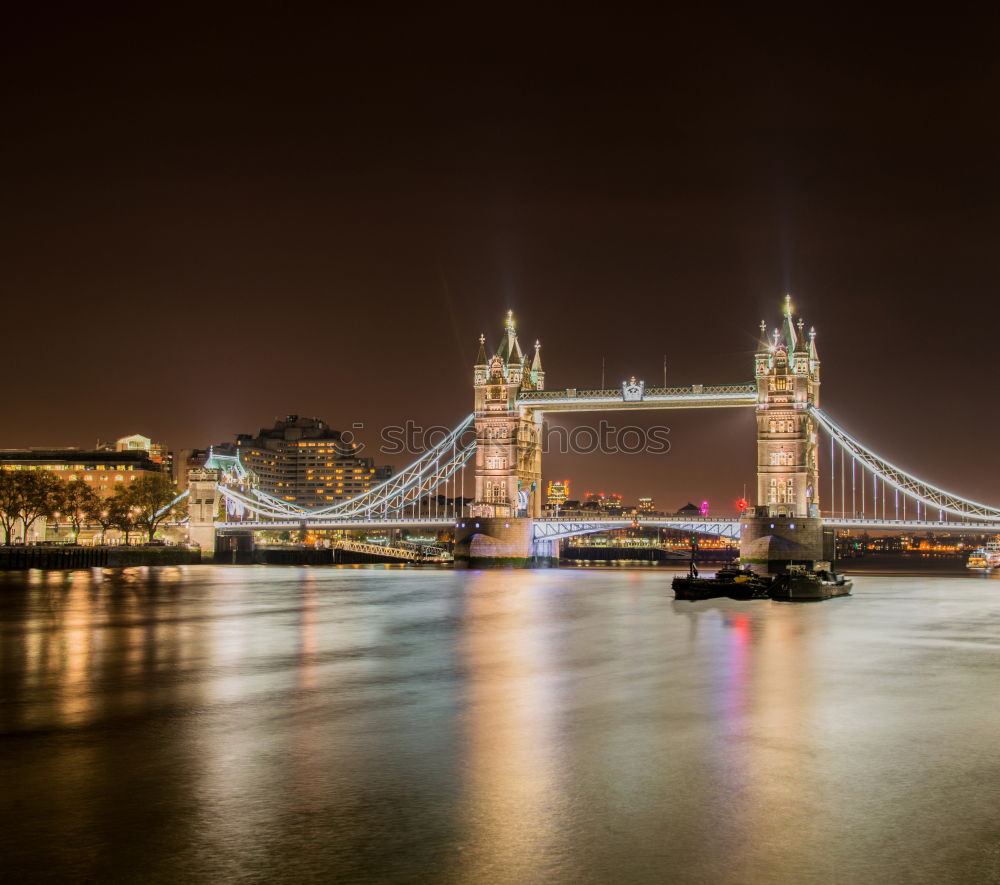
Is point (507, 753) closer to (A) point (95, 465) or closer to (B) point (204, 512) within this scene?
(B) point (204, 512)

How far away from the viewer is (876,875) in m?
8.69

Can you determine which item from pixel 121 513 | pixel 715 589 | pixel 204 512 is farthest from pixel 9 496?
pixel 715 589

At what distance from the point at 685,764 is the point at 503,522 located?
66184mm

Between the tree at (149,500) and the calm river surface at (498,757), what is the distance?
65158 mm

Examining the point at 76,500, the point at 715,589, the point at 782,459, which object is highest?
the point at 782,459

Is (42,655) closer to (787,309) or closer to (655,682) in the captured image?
(655,682)

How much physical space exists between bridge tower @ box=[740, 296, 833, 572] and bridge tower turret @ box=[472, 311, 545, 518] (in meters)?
17.2

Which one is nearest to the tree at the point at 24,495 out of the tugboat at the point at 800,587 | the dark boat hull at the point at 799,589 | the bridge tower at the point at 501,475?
the bridge tower at the point at 501,475

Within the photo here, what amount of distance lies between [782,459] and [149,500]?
52538 millimetres

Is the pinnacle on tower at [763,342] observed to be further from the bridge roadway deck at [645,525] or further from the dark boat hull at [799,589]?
the dark boat hull at [799,589]

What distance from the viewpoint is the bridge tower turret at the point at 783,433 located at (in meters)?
72.3

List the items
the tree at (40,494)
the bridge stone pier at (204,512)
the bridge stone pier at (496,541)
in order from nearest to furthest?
the bridge stone pier at (496,541) → the tree at (40,494) → the bridge stone pier at (204,512)

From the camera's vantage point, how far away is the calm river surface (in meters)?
9.06

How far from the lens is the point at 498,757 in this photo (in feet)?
42.1
